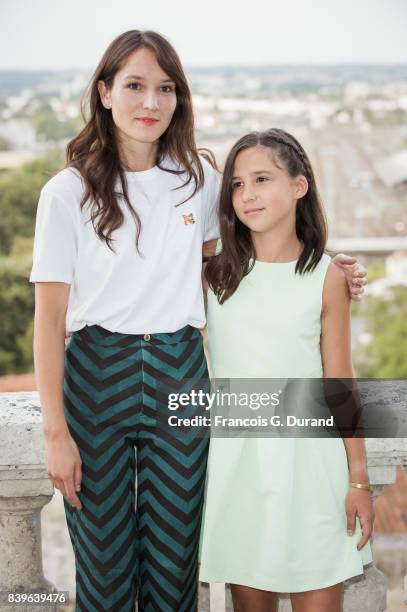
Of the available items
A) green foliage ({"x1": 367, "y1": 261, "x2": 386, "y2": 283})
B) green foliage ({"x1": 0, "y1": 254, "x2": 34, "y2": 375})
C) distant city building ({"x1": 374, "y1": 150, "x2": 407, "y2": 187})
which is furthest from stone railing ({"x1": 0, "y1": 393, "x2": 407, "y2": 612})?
distant city building ({"x1": 374, "y1": 150, "x2": 407, "y2": 187})

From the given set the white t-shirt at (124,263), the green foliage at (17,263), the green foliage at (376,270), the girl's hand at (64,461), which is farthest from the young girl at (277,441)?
the green foliage at (376,270)

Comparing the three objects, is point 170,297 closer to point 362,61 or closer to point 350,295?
point 350,295

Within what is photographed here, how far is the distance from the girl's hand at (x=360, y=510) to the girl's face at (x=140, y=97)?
0.79 m

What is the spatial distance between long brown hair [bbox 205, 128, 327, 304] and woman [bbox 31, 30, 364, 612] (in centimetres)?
6

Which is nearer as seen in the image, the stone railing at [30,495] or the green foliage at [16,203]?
the stone railing at [30,495]

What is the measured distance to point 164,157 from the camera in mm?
1660

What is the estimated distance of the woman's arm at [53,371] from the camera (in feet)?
4.88

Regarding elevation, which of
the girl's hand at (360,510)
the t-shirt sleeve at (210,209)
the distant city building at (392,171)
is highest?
the distant city building at (392,171)

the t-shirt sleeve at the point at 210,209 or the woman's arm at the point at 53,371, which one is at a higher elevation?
the t-shirt sleeve at the point at 210,209

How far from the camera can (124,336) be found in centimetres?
152

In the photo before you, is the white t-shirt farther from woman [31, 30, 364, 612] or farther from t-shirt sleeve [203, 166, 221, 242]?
t-shirt sleeve [203, 166, 221, 242]

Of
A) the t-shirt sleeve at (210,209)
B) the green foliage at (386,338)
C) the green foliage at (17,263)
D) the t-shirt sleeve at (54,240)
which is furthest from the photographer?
the green foliage at (17,263)

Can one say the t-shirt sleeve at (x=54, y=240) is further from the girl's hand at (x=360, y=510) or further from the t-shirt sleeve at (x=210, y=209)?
the girl's hand at (x=360, y=510)

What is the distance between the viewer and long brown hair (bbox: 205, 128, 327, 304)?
5.32 ft
